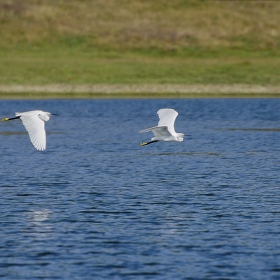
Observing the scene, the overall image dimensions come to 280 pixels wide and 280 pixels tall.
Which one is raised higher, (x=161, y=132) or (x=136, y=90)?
(x=136, y=90)

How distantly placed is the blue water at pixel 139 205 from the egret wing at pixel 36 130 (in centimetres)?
101

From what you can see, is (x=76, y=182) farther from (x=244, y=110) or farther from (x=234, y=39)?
(x=234, y=39)

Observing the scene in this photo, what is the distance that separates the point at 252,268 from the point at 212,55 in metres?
39.2

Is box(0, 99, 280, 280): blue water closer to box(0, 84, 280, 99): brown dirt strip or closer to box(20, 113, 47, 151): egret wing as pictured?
box(20, 113, 47, 151): egret wing

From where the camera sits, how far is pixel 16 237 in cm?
1600

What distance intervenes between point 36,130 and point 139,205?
3826 millimetres

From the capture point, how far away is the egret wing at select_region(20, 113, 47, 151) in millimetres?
20828

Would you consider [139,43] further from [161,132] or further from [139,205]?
[139,205]

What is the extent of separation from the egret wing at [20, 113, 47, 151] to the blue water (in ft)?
3.31

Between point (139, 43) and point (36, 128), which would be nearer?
point (36, 128)

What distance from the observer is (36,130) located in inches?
847

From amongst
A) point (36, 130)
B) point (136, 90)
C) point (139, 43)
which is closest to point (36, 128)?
point (36, 130)

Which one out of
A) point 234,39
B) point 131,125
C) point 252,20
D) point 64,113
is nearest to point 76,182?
point 131,125

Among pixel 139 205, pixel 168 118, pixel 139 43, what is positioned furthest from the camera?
pixel 139 43
